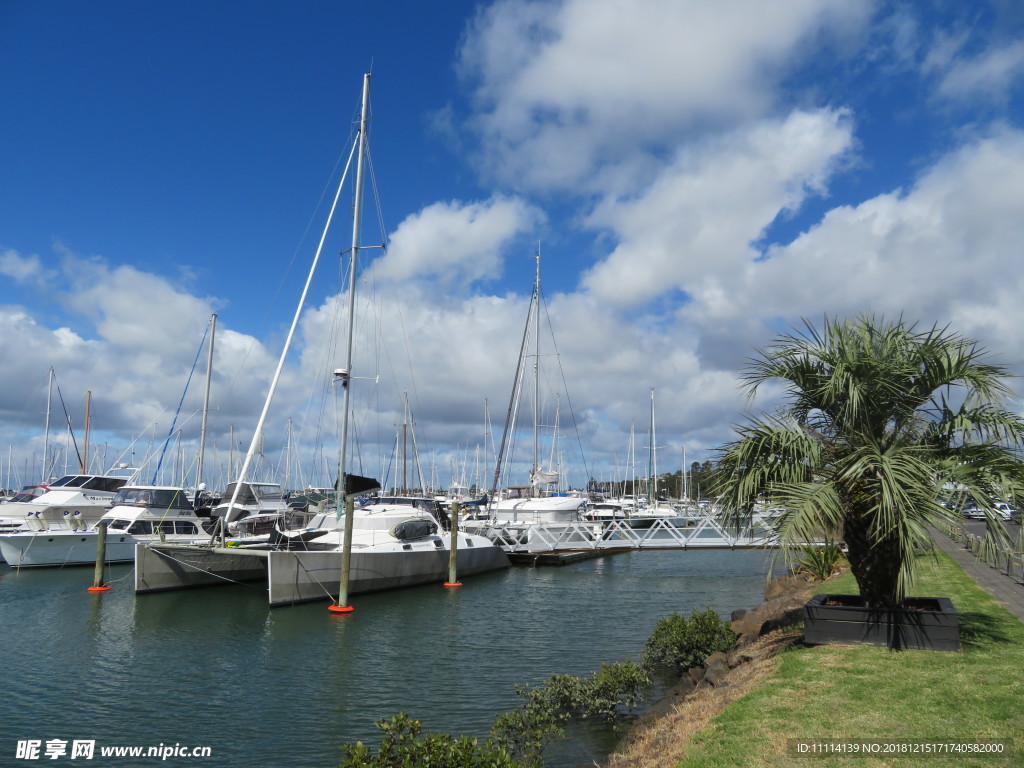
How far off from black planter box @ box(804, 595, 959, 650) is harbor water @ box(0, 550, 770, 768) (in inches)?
145

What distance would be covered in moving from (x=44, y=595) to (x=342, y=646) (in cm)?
1620

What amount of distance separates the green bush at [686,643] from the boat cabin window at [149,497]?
102 feet

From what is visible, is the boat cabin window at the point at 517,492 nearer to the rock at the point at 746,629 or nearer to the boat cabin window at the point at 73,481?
the boat cabin window at the point at 73,481

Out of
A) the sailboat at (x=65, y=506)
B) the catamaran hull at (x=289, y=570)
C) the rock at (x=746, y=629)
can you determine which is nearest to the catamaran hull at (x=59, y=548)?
the sailboat at (x=65, y=506)

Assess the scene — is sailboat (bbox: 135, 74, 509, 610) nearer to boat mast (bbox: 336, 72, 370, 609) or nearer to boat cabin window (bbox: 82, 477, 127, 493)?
boat mast (bbox: 336, 72, 370, 609)

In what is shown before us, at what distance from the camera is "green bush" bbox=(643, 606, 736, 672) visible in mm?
16359

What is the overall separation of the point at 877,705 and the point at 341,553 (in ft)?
73.8

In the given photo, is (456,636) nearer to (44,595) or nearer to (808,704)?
(808,704)

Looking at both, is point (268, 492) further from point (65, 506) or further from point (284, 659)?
point (284, 659)

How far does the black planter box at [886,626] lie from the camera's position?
10461mm

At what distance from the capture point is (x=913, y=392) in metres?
11.3

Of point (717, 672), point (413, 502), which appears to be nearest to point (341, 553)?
point (413, 502)

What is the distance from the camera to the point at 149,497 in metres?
39.1

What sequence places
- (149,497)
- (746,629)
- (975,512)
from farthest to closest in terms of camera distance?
(149,497) < (746,629) < (975,512)
